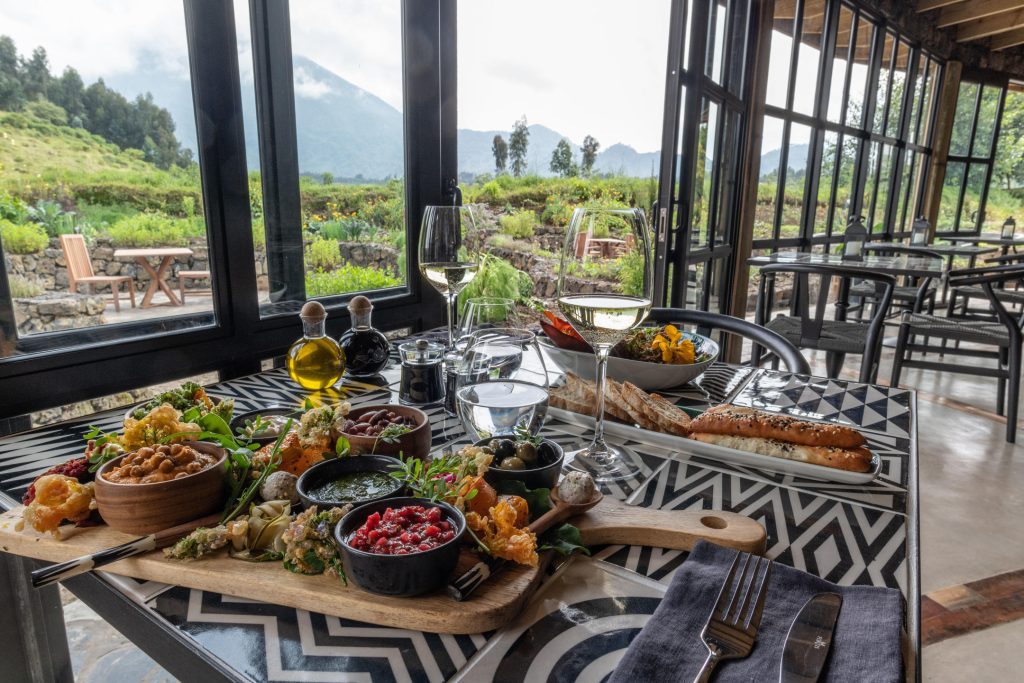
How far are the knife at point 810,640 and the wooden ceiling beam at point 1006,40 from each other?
29.4 feet

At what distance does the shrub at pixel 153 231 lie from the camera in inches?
46.4

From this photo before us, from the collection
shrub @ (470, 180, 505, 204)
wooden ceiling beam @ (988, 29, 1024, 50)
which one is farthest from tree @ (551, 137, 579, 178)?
wooden ceiling beam @ (988, 29, 1024, 50)

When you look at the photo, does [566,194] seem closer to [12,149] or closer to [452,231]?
[452,231]

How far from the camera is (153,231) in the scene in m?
1.23

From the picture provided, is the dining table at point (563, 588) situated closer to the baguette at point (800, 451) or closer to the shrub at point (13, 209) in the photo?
the baguette at point (800, 451)

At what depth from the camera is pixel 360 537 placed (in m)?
0.47

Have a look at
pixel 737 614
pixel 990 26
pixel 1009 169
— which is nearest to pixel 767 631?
pixel 737 614

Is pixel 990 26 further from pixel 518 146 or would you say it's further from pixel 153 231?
pixel 153 231

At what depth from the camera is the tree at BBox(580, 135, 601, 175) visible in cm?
414

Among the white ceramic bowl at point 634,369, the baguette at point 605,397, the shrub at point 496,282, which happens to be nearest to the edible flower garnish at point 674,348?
the white ceramic bowl at point 634,369

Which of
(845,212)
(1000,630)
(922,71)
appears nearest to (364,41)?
(1000,630)

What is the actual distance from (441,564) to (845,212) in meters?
6.09

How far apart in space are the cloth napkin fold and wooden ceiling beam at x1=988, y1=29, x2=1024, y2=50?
893cm

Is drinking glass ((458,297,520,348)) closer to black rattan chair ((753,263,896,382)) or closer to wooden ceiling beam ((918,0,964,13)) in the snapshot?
black rattan chair ((753,263,896,382))
